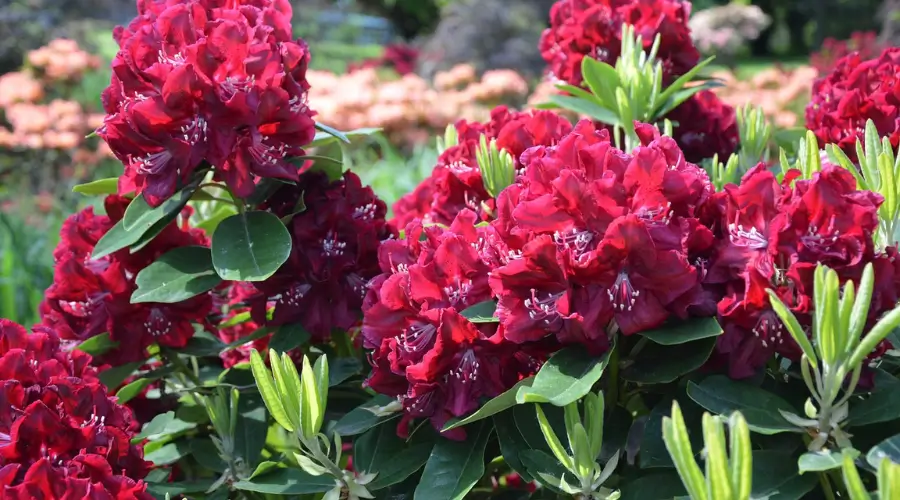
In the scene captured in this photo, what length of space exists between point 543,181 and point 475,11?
380 inches

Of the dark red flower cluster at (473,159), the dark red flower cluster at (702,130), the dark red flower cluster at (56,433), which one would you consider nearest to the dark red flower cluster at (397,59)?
the dark red flower cluster at (702,130)

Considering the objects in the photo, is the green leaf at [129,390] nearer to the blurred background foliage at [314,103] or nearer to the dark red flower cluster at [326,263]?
the dark red flower cluster at [326,263]

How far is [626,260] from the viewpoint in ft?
2.96

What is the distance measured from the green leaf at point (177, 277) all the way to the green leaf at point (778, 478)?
788 millimetres

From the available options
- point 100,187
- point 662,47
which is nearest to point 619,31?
point 662,47

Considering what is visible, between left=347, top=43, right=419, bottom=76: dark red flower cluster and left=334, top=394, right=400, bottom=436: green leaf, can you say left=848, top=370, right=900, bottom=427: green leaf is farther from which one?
left=347, top=43, right=419, bottom=76: dark red flower cluster

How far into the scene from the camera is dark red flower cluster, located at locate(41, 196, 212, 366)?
4.54ft

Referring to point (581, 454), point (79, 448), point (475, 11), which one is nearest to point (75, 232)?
point (79, 448)

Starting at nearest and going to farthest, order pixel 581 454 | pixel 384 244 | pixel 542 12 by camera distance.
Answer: pixel 581 454, pixel 384 244, pixel 542 12

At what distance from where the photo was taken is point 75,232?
1417 mm

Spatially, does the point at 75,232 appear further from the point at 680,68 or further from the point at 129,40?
the point at 680,68

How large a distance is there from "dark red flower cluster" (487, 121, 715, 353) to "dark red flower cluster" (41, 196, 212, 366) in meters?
0.68

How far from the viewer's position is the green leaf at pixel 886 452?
0.80m

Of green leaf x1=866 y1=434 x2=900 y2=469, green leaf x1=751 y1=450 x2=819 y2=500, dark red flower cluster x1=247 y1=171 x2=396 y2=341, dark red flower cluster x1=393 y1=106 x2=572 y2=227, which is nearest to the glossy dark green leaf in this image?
dark red flower cluster x1=247 y1=171 x2=396 y2=341
